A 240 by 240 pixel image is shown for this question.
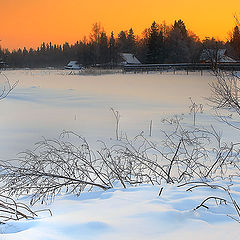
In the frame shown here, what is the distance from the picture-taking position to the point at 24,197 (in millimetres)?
3787

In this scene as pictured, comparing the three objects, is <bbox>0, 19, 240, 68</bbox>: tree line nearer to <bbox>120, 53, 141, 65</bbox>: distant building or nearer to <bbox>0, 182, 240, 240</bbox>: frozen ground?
<bbox>120, 53, 141, 65</bbox>: distant building

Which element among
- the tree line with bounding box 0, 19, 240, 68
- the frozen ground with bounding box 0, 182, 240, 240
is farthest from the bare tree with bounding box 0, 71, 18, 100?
the tree line with bounding box 0, 19, 240, 68

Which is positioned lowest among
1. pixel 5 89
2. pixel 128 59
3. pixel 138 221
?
pixel 138 221

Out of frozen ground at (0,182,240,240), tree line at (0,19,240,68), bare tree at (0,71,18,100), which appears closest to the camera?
frozen ground at (0,182,240,240)

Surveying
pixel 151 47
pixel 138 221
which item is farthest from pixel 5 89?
pixel 151 47

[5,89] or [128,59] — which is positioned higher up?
[128,59]

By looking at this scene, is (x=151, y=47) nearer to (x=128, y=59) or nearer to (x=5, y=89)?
(x=128, y=59)

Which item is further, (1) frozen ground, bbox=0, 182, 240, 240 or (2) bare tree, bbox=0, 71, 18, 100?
(2) bare tree, bbox=0, 71, 18, 100

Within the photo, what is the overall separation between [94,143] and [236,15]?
12.2 ft

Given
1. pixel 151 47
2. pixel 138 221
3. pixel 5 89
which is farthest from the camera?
pixel 151 47

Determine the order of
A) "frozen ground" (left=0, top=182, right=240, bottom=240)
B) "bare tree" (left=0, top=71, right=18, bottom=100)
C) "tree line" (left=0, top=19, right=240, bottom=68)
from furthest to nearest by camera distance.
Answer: "tree line" (left=0, top=19, right=240, bottom=68), "bare tree" (left=0, top=71, right=18, bottom=100), "frozen ground" (left=0, top=182, right=240, bottom=240)

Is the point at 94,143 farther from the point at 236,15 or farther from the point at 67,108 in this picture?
the point at 67,108

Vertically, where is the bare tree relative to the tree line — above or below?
below

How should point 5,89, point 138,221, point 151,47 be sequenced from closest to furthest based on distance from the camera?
point 138,221
point 5,89
point 151,47
